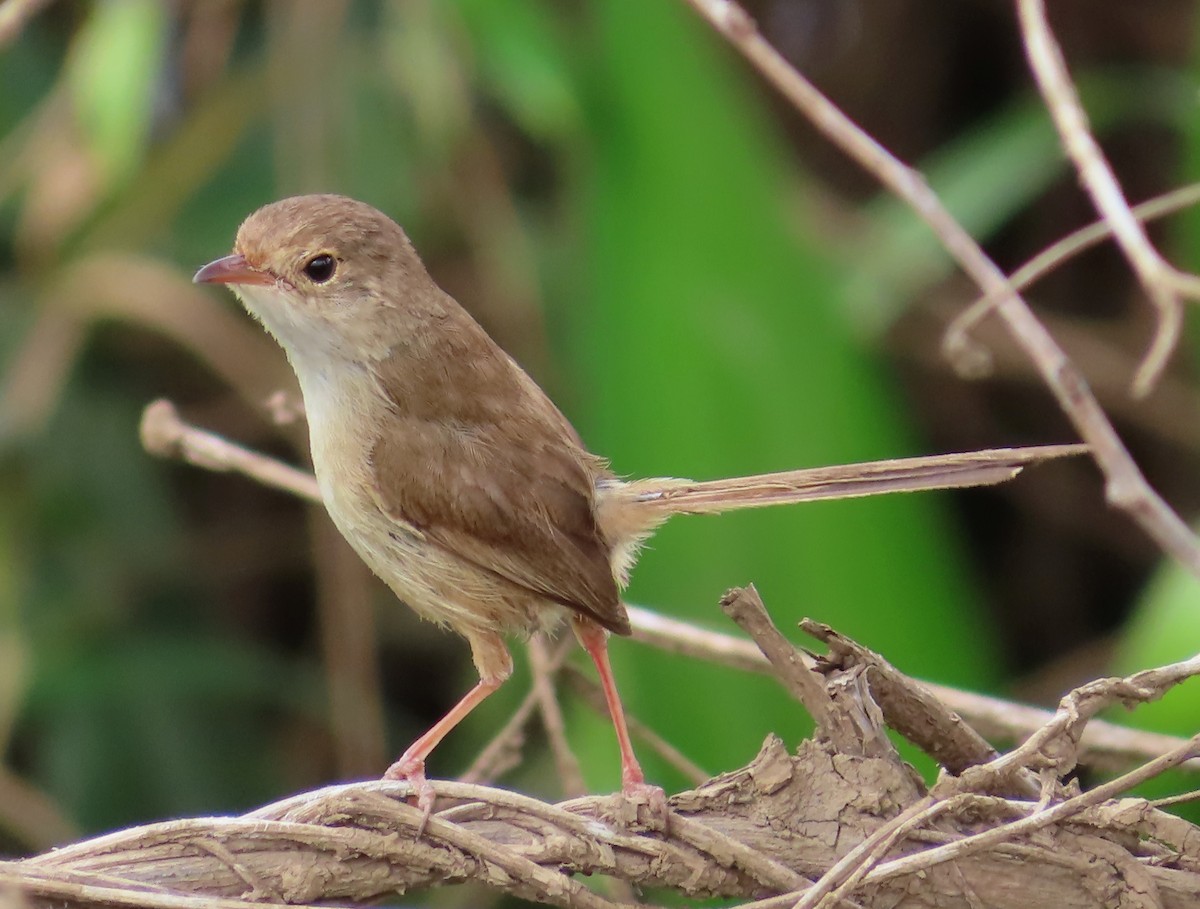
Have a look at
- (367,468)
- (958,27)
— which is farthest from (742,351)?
(958,27)

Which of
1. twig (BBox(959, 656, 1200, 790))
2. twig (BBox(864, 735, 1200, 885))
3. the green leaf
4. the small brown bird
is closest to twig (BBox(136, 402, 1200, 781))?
the small brown bird

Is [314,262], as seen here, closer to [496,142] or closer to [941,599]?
[941,599]

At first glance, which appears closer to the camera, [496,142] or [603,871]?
[603,871]

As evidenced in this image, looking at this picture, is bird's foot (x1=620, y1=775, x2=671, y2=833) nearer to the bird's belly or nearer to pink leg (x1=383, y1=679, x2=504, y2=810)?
pink leg (x1=383, y1=679, x2=504, y2=810)

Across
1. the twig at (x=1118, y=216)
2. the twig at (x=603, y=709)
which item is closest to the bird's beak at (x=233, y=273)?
the twig at (x=603, y=709)

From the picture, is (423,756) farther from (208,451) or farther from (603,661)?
(208,451)

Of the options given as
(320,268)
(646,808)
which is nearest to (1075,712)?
(646,808)

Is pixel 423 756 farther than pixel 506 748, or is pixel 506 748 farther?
pixel 506 748
